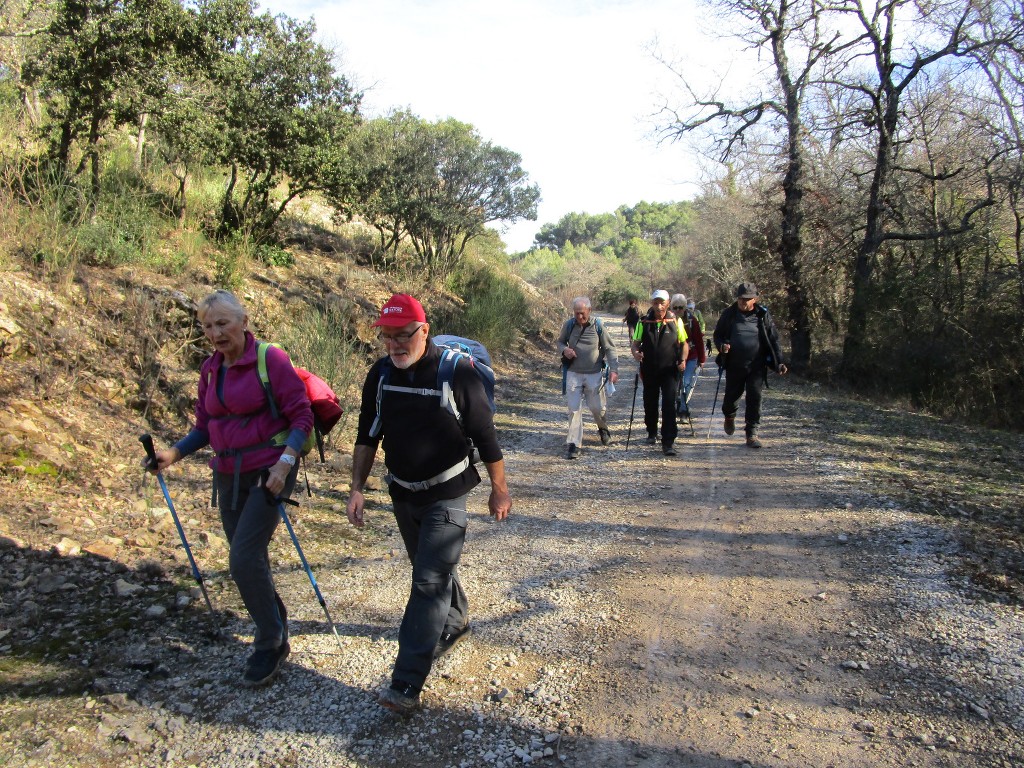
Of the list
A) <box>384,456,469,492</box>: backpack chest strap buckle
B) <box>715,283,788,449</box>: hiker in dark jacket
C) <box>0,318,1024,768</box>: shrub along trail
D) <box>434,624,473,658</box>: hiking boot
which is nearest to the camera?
<box>0,318,1024,768</box>: shrub along trail

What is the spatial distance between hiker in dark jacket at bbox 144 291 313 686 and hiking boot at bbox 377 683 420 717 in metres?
0.73

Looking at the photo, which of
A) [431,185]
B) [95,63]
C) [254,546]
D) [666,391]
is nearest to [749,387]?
[666,391]

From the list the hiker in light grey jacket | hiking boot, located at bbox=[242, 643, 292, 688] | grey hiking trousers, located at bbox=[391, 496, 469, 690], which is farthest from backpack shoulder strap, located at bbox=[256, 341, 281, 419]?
the hiker in light grey jacket

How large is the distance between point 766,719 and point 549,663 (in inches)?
43.6

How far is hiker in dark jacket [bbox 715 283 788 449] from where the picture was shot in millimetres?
8383

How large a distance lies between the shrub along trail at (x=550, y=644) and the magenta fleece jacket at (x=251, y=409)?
3.87 feet

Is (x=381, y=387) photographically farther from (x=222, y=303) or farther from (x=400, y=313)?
(x=222, y=303)

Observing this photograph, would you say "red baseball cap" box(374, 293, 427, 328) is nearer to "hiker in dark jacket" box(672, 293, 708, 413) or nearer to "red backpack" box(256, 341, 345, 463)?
"red backpack" box(256, 341, 345, 463)

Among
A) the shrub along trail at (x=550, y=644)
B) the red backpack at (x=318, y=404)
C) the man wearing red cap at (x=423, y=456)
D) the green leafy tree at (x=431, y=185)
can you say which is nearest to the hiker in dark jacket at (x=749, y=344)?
the shrub along trail at (x=550, y=644)

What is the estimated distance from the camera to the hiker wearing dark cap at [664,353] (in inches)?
324

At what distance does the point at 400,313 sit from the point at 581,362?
5.45 metres

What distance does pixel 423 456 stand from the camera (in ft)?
10.6

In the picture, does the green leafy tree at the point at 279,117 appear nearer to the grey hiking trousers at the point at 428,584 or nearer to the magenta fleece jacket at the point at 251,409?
the magenta fleece jacket at the point at 251,409

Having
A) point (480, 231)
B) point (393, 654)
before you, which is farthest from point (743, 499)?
point (480, 231)
